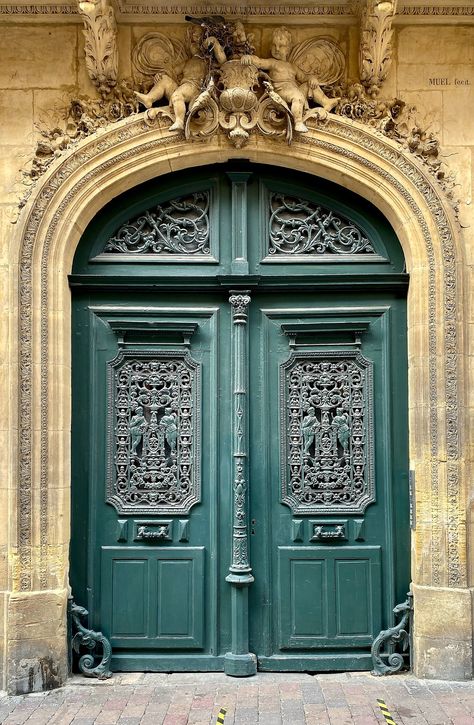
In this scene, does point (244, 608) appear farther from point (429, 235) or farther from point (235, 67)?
point (235, 67)

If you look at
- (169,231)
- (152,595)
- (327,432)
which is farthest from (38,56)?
(152,595)

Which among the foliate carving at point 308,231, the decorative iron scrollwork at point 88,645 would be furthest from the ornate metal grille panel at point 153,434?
the foliate carving at point 308,231

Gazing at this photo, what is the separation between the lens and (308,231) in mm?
5781

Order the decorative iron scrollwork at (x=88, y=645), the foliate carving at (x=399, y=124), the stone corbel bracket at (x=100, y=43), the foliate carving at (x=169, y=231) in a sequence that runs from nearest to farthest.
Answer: the stone corbel bracket at (x=100, y=43) < the decorative iron scrollwork at (x=88, y=645) < the foliate carving at (x=399, y=124) < the foliate carving at (x=169, y=231)

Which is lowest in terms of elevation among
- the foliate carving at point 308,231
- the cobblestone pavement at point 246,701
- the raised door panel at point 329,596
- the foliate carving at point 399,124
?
the cobblestone pavement at point 246,701

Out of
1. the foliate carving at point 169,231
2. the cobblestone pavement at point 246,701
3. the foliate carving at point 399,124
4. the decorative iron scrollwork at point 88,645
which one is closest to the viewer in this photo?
the cobblestone pavement at point 246,701

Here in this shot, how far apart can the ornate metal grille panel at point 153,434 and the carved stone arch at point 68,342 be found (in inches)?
15.0

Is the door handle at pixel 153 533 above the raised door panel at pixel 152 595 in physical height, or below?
above

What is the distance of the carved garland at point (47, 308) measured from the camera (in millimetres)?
5301

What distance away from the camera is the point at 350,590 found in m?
5.57

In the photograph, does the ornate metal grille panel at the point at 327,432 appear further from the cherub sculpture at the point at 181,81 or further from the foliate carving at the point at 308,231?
the cherub sculpture at the point at 181,81

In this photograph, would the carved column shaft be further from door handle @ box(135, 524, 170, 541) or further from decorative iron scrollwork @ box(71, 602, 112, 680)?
decorative iron scrollwork @ box(71, 602, 112, 680)

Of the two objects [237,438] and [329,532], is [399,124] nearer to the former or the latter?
[237,438]

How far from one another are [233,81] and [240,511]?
10.5 ft
